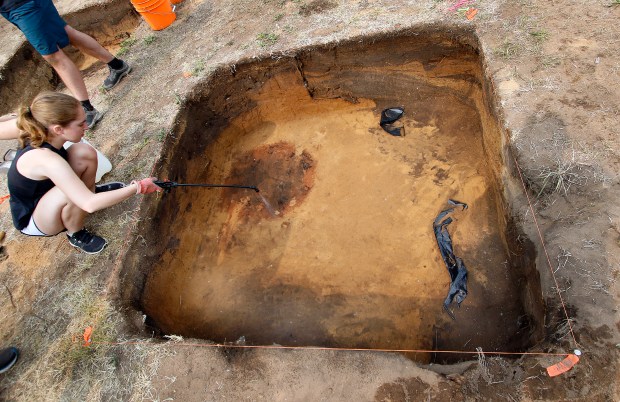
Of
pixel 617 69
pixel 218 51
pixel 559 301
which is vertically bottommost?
pixel 559 301

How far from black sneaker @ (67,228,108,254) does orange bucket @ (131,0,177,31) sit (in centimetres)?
298

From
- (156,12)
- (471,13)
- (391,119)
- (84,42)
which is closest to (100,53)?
(84,42)

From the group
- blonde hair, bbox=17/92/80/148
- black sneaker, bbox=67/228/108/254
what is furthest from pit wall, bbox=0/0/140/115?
blonde hair, bbox=17/92/80/148

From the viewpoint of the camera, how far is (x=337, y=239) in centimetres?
340

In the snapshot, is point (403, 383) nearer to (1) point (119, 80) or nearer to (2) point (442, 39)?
(2) point (442, 39)

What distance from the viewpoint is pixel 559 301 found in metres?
2.20

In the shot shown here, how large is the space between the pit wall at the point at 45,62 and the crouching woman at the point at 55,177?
10.9 feet

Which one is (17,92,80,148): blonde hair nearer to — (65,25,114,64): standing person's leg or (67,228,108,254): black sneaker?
(67,228,108,254): black sneaker

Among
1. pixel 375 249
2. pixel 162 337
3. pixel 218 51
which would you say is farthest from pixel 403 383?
pixel 218 51

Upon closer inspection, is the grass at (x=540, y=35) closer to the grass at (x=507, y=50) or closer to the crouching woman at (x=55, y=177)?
the grass at (x=507, y=50)

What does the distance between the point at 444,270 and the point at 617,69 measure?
203 cm

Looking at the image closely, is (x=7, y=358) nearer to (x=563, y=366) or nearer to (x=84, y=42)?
(x=84, y=42)

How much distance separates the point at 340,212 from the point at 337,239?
0.29m

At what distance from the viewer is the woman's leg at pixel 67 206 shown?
264 centimetres
